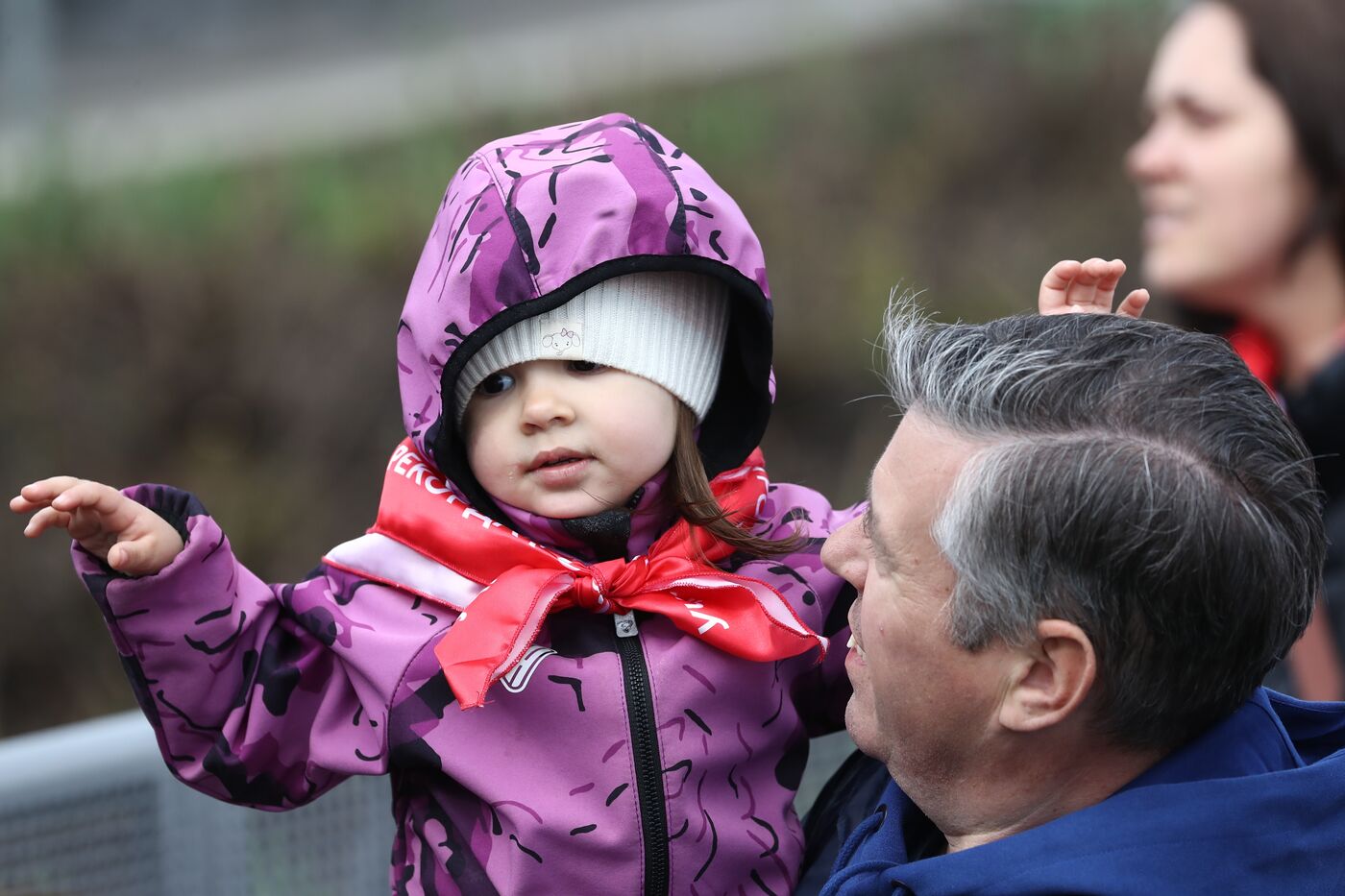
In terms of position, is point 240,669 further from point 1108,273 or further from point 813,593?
point 1108,273

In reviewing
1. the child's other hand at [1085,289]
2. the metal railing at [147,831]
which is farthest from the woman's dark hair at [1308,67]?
the metal railing at [147,831]

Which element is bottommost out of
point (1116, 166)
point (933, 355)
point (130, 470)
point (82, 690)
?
point (82, 690)

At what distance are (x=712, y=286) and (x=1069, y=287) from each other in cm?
51

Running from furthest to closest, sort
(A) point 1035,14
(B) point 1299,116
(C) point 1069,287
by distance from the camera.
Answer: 1. (A) point 1035,14
2. (B) point 1299,116
3. (C) point 1069,287

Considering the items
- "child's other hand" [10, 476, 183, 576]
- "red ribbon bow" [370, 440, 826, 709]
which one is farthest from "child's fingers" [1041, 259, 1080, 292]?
"child's other hand" [10, 476, 183, 576]

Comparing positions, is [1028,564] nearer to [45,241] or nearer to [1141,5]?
[45,241]

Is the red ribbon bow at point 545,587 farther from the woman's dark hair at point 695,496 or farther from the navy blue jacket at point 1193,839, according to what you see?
the navy blue jacket at point 1193,839

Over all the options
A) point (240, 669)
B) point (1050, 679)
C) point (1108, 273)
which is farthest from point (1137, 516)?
point (240, 669)

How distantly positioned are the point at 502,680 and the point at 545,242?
60 centimetres

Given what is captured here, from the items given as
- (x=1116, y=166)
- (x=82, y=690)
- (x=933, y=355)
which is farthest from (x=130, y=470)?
(x=1116, y=166)

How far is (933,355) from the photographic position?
199 cm

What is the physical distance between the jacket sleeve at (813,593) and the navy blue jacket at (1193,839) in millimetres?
454

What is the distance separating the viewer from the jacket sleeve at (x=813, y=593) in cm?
235

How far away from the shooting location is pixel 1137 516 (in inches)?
69.0
